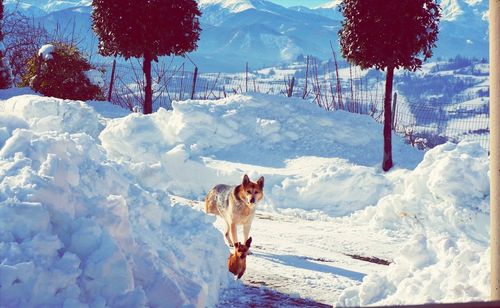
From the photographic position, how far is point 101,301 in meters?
4.52

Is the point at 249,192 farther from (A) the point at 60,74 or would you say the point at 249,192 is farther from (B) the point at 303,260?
(A) the point at 60,74

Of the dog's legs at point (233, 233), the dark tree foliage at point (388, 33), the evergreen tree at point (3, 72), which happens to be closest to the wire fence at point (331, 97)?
the dark tree foliage at point (388, 33)

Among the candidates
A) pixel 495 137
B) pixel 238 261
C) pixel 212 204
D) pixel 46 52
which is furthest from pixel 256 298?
pixel 46 52

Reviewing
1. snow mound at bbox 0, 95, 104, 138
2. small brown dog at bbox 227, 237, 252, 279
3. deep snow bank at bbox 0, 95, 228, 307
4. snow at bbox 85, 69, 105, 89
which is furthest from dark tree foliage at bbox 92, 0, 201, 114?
small brown dog at bbox 227, 237, 252, 279

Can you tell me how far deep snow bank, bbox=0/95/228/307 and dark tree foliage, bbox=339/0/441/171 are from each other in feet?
27.6

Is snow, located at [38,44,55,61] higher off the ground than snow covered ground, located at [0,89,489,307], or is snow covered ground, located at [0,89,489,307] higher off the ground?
snow, located at [38,44,55,61]

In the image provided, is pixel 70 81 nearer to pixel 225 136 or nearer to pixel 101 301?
pixel 225 136

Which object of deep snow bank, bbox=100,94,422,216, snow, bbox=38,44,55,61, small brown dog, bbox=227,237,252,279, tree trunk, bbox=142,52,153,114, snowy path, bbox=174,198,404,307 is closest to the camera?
snowy path, bbox=174,198,404,307

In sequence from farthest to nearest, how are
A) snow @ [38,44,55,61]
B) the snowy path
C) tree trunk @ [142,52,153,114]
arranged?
1. snow @ [38,44,55,61]
2. tree trunk @ [142,52,153,114]
3. the snowy path

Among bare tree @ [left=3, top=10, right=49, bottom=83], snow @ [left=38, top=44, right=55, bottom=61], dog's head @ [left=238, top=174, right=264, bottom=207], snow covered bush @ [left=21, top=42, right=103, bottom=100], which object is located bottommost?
dog's head @ [left=238, top=174, right=264, bottom=207]

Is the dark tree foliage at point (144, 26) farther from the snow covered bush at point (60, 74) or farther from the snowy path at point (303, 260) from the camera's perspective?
the snowy path at point (303, 260)

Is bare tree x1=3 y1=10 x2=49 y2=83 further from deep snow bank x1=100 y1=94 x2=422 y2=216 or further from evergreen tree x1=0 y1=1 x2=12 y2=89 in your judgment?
deep snow bank x1=100 y1=94 x2=422 y2=216

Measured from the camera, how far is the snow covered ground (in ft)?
15.4

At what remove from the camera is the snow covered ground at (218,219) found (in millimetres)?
4684
